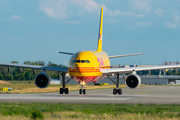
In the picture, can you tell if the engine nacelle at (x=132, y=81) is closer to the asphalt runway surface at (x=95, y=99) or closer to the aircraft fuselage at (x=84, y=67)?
the asphalt runway surface at (x=95, y=99)

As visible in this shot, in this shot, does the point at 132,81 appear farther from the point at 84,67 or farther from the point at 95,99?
Answer: the point at 95,99

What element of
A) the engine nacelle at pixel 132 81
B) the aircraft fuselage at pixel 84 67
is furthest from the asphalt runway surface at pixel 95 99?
the aircraft fuselage at pixel 84 67

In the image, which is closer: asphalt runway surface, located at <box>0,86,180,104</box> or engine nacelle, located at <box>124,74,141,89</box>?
asphalt runway surface, located at <box>0,86,180,104</box>

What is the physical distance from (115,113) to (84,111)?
1915 millimetres

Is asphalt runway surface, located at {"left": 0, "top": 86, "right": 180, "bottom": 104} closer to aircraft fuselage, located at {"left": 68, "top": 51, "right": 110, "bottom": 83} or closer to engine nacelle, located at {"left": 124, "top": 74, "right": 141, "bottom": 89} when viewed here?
engine nacelle, located at {"left": 124, "top": 74, "right": 141, "bottom": 89}

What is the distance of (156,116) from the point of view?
15.5 metres

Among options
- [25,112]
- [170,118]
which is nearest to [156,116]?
[170,118]

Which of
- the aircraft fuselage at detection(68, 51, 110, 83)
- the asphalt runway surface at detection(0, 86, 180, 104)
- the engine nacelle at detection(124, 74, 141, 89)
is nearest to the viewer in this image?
the asphalt runway surface at detection(0, 86, 180, 104)

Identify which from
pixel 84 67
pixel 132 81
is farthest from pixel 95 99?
pixel 132 81

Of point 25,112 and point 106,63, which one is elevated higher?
point 106,63

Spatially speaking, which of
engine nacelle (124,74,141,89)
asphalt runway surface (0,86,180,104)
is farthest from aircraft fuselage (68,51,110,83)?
engine nacelle (124,74,141,89)

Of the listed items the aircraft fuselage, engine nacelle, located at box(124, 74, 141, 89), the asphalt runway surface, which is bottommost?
the asphalt runway surface

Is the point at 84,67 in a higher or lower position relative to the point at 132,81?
higher

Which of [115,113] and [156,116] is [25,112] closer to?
[115,113]
